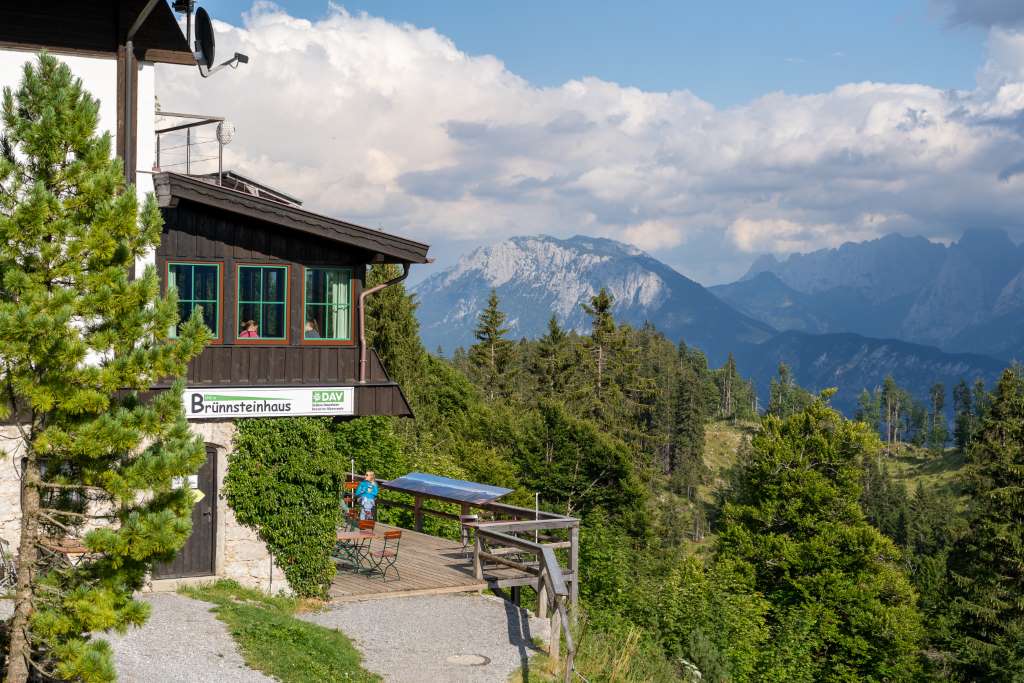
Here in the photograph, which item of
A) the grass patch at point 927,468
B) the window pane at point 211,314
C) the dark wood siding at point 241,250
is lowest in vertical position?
the grass patch at point 927,468

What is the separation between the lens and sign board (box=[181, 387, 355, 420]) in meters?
17.8

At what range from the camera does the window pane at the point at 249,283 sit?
18500mm

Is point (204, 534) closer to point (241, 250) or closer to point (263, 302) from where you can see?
point (263, 302)

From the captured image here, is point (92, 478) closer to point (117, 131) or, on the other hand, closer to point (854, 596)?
point (117, 131)

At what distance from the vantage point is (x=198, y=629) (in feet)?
49.8

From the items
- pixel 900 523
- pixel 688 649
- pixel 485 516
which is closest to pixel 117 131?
pixel 485 516

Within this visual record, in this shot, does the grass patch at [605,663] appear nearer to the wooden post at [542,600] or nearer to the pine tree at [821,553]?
the wooden post at [542,600]

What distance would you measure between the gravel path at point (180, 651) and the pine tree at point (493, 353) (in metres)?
74.9

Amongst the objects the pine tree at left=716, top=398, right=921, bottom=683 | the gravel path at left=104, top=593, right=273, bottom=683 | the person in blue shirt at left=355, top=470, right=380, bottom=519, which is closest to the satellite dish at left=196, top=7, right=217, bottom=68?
the person in blue shirt at left=355, top=470, right=380, bottom=519

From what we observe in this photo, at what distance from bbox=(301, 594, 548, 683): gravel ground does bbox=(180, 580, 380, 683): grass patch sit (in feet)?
1.23

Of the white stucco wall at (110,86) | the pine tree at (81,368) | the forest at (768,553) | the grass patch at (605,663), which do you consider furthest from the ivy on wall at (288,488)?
the pine tree at (81,368)

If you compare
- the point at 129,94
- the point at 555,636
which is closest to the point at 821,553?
the point at 555,636

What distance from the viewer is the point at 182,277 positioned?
18047 millimetres

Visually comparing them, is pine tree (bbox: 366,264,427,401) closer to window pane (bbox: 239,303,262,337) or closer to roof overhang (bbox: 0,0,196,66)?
window pane (bbox: 239,303,262,337)
